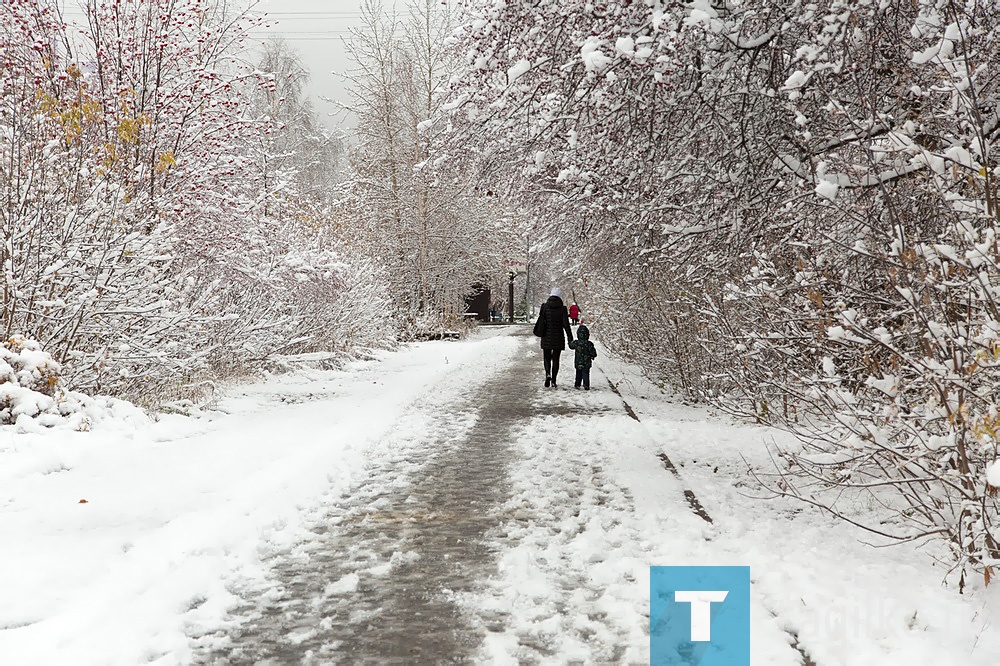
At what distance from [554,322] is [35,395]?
9.14 meters

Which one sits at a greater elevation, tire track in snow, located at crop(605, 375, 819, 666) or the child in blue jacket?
the child in blue jacket

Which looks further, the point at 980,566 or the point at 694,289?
the point at 694,289

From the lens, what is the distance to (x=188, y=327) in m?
10.4

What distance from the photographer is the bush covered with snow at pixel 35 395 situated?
786 cm

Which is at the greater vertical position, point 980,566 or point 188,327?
point 188,327

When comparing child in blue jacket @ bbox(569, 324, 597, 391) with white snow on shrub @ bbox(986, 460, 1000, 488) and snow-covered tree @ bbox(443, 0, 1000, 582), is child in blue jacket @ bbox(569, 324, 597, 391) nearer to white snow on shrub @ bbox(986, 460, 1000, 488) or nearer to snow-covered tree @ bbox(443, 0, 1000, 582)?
snow-covered tree @ bbox(443, 0, 1000, 582)

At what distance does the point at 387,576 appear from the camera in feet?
15.0

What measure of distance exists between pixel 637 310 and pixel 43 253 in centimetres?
938

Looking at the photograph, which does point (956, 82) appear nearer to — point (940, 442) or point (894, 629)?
point (940, 442)

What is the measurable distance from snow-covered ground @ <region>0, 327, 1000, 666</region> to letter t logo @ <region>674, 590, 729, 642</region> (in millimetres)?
213

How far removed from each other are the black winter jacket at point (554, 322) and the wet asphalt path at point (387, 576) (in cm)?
724

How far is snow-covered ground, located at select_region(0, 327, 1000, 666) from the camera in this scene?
3.61m

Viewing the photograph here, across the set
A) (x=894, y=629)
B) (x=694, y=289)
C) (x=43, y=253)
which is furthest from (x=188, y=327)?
(x=894, y=629)

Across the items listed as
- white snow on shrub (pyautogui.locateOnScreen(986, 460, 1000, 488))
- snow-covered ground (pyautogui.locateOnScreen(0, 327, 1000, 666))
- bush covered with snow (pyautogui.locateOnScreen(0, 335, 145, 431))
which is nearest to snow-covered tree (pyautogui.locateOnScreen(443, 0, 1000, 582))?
white snow on shrub (pyautogui.locateOnScreen(986, 460, 1000, 488))
